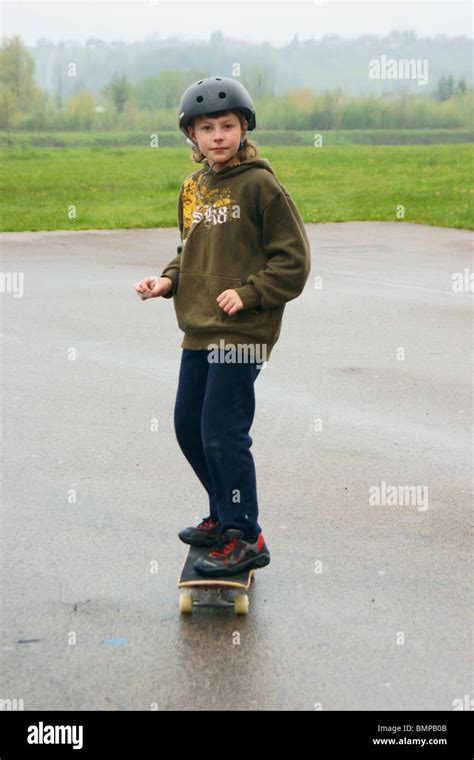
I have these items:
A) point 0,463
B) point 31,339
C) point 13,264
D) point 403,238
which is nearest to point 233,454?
point 0,463

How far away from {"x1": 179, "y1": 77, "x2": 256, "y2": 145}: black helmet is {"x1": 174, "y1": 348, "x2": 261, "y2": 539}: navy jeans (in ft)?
2.77

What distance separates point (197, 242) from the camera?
4324 mm

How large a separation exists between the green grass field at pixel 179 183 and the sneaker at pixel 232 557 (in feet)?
44.2

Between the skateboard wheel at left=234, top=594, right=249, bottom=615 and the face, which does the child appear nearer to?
the face

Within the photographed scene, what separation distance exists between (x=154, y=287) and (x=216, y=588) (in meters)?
1.10

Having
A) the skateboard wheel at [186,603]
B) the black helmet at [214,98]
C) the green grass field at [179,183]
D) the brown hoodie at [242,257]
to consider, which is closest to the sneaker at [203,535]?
the skateboard wheel at [186,603]

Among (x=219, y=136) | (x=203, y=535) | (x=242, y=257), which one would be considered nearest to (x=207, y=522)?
(x=203, y=535)

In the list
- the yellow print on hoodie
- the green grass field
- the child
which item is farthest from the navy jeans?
the green grass field

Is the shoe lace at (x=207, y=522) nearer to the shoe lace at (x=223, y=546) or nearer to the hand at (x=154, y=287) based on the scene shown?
the shoe lace at (x=223, y=546)

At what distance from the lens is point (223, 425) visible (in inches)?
166

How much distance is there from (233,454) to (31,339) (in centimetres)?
525

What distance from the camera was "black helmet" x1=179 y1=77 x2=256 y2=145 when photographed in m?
4.16

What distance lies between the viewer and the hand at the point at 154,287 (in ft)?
14.3

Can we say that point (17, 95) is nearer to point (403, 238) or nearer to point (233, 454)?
point (403, 238)
